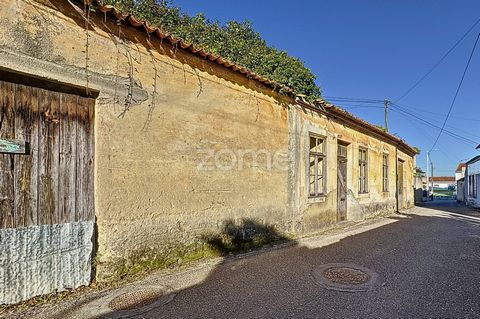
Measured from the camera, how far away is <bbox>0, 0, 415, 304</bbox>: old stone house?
353 centimetres

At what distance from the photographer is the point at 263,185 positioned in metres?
6.88

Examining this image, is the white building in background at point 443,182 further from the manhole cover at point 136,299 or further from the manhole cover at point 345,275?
the manhole cover at point 136,299

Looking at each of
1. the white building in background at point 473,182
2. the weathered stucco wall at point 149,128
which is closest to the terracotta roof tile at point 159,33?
the weathered stucco wall at point 149,128

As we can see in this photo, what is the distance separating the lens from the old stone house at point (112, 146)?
3.53m

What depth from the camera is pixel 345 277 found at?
4.58 metres

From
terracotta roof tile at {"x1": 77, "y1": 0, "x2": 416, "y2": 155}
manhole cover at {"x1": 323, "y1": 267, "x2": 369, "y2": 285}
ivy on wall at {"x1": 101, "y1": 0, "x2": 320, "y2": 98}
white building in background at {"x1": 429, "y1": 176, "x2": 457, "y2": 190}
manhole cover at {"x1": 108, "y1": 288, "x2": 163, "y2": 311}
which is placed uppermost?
ivy on wall at {"x1": 101, "y1": 0, "x2": 320, "y2": 98}

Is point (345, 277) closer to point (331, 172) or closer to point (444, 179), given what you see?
point (331, 172)

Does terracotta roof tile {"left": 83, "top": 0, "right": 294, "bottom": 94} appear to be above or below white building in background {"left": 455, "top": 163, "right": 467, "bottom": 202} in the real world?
above

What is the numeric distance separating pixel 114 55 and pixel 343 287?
453 centimetres

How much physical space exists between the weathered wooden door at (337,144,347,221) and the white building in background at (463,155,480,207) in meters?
16.7

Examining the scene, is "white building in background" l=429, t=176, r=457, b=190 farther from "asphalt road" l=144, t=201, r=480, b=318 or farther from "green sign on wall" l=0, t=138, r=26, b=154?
"green sign on wall" l=0, t=138, r=26, b=154

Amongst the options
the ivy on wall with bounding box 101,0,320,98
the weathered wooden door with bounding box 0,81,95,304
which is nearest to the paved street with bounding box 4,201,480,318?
the weathered wooden door with bounding box 0,81,95,304

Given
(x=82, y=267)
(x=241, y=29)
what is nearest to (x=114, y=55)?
(x=82, y=267)

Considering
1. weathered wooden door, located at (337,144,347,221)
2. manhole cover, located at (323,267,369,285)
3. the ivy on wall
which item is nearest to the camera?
manhole cover, located at (323,267,369,285)
